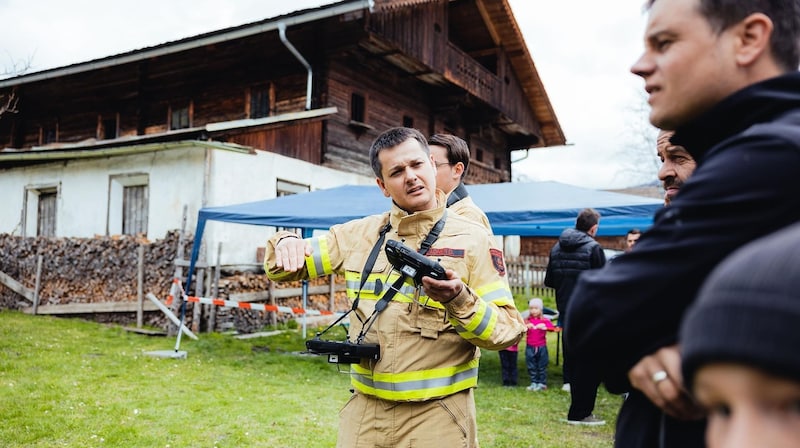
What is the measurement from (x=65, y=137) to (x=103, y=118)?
6.85ft

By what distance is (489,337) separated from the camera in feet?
6.75

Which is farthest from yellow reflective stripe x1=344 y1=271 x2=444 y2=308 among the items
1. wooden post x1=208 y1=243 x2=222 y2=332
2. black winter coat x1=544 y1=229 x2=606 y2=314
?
wooden post x1=208 y1=243 x2=222 y2=332

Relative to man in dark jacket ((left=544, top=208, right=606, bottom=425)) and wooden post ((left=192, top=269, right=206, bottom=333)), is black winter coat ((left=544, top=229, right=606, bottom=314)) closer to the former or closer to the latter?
man in dark jacket ((left=544, top=208, right=606, bottom=425))

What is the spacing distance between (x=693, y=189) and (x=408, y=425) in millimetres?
1532

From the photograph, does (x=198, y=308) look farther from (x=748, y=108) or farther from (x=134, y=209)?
(x=748, y=108)

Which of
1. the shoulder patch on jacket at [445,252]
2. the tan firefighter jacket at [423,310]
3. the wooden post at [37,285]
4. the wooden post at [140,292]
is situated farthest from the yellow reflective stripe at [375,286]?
the wooden post at [37,285]

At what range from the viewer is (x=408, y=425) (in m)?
2.13

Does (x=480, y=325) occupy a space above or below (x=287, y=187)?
below

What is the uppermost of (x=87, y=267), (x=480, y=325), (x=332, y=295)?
(x=480, y=325)

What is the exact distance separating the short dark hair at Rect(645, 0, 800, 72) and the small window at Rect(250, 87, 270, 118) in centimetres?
1470

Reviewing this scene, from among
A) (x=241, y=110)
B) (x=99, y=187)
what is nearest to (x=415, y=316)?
(x=99, y=187)

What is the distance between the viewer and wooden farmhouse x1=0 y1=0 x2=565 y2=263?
480 inches

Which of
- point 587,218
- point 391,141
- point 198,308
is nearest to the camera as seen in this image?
point 391,141

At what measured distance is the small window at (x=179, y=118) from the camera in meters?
16.4
